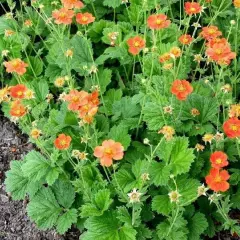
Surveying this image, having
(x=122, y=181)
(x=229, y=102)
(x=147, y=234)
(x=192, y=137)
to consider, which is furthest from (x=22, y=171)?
(x=229, y=102)

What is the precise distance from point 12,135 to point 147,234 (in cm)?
140

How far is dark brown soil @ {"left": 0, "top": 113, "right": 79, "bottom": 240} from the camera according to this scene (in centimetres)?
307

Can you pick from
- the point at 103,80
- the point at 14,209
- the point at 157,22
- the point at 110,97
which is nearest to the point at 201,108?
the point at 157,22

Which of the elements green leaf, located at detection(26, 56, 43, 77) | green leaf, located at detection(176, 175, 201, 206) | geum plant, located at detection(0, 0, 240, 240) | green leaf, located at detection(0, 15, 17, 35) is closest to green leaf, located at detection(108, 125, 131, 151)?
geum plant, located at detection(0, 0, 240, 240)

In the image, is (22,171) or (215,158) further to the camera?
(22,171)

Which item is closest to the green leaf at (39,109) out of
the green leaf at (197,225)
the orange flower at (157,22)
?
the orange flower at (157,22)

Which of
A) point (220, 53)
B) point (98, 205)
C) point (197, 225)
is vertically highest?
point (220, 53)

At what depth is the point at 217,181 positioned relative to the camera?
8.02 feet

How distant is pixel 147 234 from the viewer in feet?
9.00

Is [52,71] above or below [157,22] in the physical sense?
below

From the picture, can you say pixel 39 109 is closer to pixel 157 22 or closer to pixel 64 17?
pixel 64 17

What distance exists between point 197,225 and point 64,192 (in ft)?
2.71

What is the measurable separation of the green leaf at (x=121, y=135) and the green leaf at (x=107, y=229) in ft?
1.45

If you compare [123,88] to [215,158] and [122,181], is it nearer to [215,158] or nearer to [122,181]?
[122,181]
